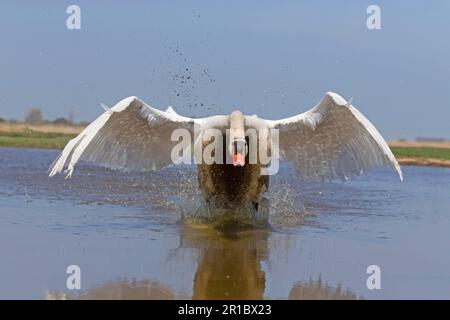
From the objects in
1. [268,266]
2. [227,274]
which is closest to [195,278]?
[227,274]

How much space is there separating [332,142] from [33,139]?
31392mm

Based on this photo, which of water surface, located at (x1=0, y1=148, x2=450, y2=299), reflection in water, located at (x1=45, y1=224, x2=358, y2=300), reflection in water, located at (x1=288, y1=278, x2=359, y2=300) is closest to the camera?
reflection in water, located at (x1=45, y1=224, x2=358, y2=300)

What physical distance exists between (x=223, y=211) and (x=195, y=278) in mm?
3525

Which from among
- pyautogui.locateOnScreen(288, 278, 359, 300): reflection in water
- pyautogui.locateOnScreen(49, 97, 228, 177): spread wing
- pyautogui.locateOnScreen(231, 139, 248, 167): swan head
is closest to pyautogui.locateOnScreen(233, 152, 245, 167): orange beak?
pyautogui.locateOnScreen(231, 139, 248, 167): swan head

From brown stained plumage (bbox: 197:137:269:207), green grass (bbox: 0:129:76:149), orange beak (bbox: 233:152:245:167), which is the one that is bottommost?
brown stained plumage (bbox: 197:137:269:207)

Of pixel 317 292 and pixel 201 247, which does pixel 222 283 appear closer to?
pixel 317 292

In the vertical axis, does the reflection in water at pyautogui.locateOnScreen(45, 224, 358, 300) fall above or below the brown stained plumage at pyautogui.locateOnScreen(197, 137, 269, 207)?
below

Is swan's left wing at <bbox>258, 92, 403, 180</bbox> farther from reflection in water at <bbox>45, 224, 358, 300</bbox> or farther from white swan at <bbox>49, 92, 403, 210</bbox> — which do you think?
reflection in water at <bbox>45, 224, 358, 300</bbox>

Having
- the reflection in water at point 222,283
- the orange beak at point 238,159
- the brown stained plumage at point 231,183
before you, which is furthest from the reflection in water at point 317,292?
the brown stained plumage at point 231,183

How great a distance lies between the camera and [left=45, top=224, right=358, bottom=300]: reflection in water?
6719mm

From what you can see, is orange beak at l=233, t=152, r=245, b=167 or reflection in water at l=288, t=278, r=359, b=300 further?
orange beak at l=233, t=152, r=245, b=167

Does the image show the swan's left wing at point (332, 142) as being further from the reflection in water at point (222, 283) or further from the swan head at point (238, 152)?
the reflection in water at point (222, 283)

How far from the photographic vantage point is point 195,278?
7426mm

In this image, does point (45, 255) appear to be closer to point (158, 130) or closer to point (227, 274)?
point (227, 274)
